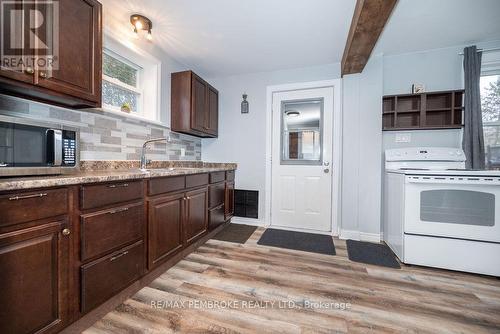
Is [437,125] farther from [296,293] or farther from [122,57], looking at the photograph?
[122,57]

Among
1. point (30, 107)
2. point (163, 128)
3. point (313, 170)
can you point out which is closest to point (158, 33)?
point (163, 128)

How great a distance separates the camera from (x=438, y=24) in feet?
7.22

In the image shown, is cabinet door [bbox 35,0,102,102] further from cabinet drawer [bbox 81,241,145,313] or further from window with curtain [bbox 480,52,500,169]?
window with curtain [bbox 480,52,500,169]

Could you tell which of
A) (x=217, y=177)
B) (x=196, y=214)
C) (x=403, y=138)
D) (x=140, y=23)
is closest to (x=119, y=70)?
(x=140, y=23)

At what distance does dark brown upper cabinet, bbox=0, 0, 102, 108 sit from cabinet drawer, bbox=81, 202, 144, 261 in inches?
33.7

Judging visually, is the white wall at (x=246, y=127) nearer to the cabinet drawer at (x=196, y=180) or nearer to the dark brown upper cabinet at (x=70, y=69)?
the cabinet drawer at (x=196, y=180)

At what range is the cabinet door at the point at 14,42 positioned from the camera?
1.12 m

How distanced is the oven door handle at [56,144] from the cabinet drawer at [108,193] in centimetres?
28

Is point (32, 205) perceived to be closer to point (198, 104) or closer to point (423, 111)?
point (198, 104)

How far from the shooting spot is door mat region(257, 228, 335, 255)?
2539mm

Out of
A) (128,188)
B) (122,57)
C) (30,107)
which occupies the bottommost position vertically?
(128,188)

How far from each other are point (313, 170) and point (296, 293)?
6.03 feet

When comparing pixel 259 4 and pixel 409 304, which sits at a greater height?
pixel 259 4

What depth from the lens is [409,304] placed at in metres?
1.54
